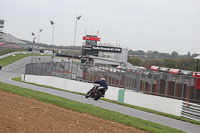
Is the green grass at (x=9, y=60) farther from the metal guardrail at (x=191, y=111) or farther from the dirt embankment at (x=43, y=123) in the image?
the dirt embankment at (x=43, y=123)

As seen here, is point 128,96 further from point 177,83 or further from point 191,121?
point 191,121

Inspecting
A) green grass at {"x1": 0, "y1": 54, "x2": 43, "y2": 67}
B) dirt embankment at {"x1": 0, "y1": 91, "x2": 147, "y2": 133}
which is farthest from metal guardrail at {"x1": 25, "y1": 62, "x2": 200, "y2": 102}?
green grass at {"x1": 0, "y1": 54, "x2": 43, "y2": 67}

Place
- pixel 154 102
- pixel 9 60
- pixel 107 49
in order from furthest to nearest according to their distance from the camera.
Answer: pixel 9 60, pixel 107 49, pixel 154 102

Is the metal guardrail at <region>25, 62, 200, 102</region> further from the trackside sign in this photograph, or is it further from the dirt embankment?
the trackside sign

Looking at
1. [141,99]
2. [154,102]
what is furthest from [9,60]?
[154,102]

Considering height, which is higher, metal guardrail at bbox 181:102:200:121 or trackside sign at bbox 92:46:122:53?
trackside sign at bbox 92:46:122:53

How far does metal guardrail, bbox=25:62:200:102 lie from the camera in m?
22.2

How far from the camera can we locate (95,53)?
8031 centimetres

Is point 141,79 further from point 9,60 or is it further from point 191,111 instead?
point 9,60

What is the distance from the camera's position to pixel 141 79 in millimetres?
26453

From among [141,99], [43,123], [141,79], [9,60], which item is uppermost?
[141,79]

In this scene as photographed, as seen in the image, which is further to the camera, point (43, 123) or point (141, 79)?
point (141, 79)

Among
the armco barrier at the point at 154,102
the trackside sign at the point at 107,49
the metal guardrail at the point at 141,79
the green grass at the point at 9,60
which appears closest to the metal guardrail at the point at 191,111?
the armco barrier at the point at 154,102

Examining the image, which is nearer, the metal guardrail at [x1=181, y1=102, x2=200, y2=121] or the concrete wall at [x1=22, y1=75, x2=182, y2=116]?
the metal guardrail at [x1=181, y1=102, x2=200, y2=121]
